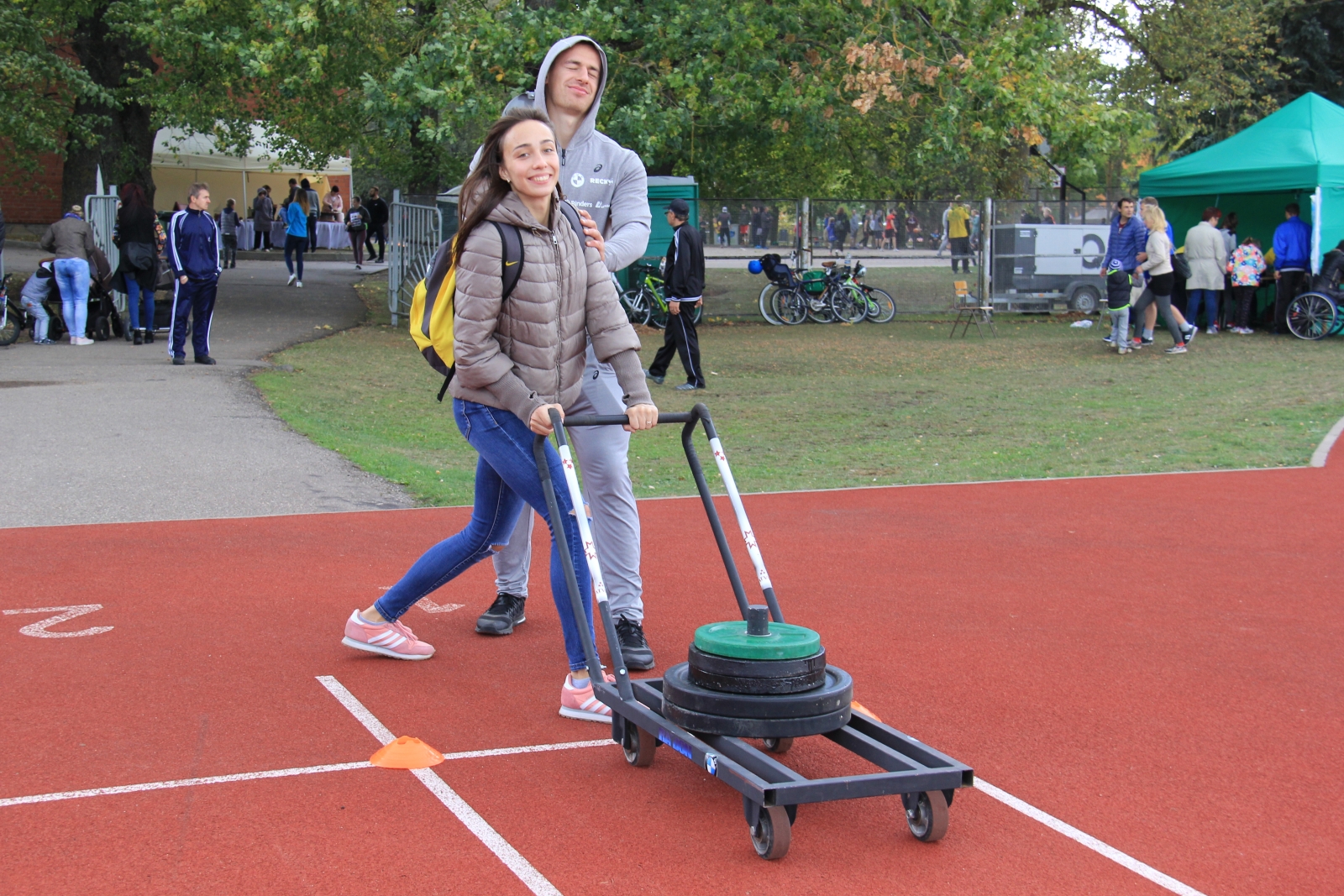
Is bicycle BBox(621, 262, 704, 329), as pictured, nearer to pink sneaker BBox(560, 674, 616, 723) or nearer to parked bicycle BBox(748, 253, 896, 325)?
parked bicycle BBox(748, 253, 896, 325)

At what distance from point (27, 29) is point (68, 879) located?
1892cm

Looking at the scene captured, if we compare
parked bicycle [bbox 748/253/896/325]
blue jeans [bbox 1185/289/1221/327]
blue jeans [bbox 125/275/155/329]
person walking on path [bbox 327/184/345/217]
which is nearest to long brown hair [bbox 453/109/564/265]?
blue jeans [bbox 125/275/155/329]

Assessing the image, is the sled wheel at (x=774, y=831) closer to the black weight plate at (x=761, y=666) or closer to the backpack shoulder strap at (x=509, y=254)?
the black weight plate at (x=761, y=666)

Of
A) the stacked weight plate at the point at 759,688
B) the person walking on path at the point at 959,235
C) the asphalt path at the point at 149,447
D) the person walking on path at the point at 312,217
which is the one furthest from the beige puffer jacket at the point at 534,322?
the person walking on path at the point at 312,217

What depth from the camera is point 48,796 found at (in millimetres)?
3729

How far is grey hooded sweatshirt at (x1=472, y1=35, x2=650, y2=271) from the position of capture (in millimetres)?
4965

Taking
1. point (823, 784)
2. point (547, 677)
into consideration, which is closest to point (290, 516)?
point (547, 677)

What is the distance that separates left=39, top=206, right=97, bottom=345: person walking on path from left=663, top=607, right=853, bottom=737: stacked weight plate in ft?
47.8

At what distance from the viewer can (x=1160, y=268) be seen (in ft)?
58.4

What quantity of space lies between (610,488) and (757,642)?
1.41 meters

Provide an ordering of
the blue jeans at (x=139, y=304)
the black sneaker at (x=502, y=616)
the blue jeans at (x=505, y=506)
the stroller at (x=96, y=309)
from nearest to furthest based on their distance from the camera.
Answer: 1. the blue jeans at (x=505, y=506)
2. the black sneaker at (x=502, y=616)
3. the blue jeans at (x=139, y=304)
4. the stroller at (x=96, y=309)

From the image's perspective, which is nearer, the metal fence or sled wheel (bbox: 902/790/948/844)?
sled wheel (bbox: 902/790/948/844)

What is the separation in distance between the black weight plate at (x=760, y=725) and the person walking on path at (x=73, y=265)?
14585 mm

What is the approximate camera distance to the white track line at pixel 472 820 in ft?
10.7
